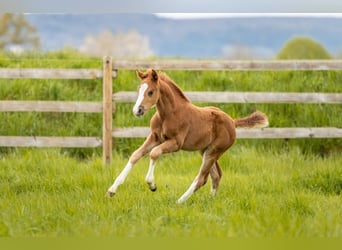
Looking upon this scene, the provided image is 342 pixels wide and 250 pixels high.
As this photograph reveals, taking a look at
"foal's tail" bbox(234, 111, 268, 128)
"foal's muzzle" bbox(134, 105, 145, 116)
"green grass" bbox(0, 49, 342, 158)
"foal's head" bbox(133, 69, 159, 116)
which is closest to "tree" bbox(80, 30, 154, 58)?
"green grass" bbox(0, 49, 342, 158)

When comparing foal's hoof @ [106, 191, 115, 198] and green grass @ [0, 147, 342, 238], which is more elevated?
foal's hoof @ [106, 191, 115, 198]

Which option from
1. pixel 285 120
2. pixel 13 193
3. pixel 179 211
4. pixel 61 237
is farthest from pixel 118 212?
pixel 285 120

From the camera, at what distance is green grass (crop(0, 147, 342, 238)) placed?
3.77m

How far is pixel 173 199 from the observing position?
4.59m

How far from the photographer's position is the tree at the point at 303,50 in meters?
8.65

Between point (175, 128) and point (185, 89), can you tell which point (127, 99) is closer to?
point (185, 89)

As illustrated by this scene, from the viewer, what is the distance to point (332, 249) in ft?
11.1

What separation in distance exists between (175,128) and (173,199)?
0.54m

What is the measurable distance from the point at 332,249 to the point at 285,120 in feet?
13.0

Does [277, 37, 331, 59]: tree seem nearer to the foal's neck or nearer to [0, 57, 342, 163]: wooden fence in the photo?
[0, 57, 342, 163]: wooden fence

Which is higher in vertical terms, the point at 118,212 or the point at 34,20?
the point at 34,20

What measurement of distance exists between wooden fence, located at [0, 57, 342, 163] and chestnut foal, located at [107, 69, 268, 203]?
6.38 feet

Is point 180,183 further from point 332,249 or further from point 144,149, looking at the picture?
point 332,249

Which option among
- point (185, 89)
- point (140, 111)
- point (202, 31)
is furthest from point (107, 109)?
point (202, 31)
